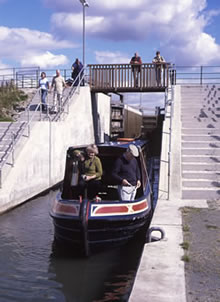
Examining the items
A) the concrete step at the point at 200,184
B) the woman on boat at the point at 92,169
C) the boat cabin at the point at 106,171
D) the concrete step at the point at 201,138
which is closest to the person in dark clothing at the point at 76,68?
the concrete step at the point at 201,138

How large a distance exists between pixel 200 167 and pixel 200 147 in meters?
1.50

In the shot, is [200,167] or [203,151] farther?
[203,151]

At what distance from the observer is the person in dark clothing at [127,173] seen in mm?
9094

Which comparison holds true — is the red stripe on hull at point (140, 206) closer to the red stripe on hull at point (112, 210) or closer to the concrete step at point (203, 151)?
the red stripe on hull at point (112, 210)

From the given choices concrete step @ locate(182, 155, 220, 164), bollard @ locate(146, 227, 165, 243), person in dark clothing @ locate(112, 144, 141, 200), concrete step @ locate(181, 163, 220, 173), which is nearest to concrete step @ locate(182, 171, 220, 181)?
concrete step @ locate(181, 163, 220, 173)

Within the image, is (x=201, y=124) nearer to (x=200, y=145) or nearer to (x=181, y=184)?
(x=200, y=145)

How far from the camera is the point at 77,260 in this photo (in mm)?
8789

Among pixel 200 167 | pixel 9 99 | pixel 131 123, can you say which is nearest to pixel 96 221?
pixel 200 167

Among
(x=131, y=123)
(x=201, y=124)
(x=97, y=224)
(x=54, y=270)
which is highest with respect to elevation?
(x=131, y=123)

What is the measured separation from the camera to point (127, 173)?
9227mm

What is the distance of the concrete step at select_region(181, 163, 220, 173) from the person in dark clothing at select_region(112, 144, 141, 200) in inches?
148

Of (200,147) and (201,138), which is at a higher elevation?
(201,138)

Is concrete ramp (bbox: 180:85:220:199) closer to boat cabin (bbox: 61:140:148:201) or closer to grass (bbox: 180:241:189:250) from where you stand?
boat cabin (bbox: 61:140:148:201)

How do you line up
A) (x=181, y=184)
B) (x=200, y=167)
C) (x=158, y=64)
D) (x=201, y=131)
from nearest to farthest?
(x=181, y=184) → (x=200, y=167) → (x=201, y=131) → (x=158, y=64)
